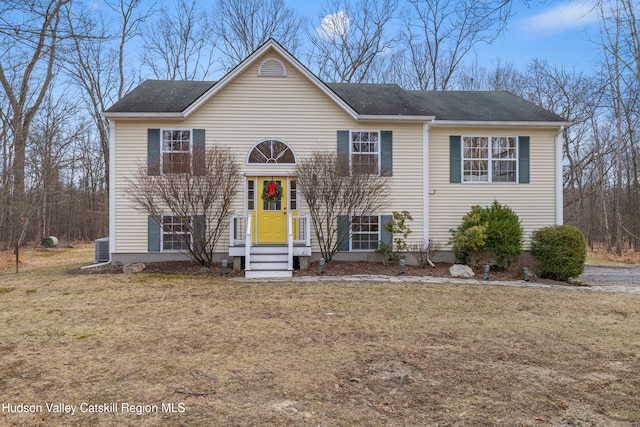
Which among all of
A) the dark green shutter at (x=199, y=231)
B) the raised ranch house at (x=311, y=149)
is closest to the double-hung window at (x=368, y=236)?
the raised ranch house at (x=311, y=149)

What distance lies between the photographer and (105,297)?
7430 millimetres

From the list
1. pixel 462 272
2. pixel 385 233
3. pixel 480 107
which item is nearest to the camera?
pixel 462 272

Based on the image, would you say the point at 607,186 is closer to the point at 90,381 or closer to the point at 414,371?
the point at 414,371

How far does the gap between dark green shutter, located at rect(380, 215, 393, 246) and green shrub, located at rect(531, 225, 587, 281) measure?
415cm

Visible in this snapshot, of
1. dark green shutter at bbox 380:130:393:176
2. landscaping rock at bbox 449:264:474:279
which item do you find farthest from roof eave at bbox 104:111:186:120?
landscaping rock at bbox 449:264:474:279

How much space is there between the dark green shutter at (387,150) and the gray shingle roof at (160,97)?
561cm

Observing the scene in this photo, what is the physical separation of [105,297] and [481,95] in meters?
13.6

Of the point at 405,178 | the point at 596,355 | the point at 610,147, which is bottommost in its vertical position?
the point at 596,355

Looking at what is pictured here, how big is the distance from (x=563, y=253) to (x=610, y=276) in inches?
120

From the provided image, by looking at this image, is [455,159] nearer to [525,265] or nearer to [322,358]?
[525,265]

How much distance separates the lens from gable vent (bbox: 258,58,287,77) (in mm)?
11688

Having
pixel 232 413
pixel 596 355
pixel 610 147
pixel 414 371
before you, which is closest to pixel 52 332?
pixel 232 413

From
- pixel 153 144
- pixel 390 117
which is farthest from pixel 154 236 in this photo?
pixel 390 117

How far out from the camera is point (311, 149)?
11805 mm
